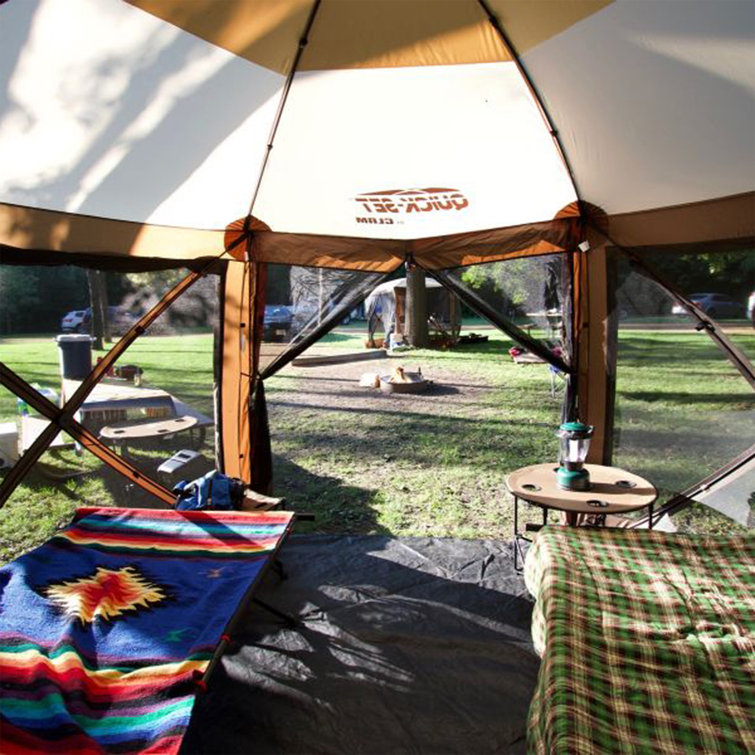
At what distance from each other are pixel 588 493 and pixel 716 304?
161cm

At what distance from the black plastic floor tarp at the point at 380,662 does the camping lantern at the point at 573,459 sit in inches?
29.2

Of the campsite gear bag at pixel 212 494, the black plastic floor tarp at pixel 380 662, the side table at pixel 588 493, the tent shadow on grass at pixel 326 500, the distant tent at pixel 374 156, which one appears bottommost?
the black plastic floor tarp at pixel 380 662

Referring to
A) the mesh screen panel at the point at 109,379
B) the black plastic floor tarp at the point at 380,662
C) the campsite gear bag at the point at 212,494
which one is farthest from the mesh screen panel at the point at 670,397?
the mesh screen panel at the point at 109,379

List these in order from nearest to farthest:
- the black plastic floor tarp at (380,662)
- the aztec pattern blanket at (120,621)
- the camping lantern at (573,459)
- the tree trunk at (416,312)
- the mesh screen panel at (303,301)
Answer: the aztec pattern blanket at (120,621)
the black plastic floor tarp at (380,662)
the camping lantern at (573,459)
the mesh screen panel at (303,301)
the tree trunk at (416,312)

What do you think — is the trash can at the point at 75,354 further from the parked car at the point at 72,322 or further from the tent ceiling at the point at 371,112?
the tent ceiling at the point at 371,112

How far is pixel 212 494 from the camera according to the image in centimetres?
409

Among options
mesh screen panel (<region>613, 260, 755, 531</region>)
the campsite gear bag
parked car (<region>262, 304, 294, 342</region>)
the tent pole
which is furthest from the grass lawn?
the tent pole

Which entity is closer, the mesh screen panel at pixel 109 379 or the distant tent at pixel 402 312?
the mesh screen panel at pixel 109 379

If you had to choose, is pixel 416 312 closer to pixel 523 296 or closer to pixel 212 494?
pixel 523 296

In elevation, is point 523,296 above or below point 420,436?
above

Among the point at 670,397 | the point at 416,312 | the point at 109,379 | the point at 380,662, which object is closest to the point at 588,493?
the point at 670,397

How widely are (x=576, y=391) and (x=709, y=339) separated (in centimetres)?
96

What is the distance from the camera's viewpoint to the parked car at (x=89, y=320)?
4215 mm

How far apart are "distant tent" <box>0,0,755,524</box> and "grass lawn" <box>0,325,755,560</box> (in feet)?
0.53
